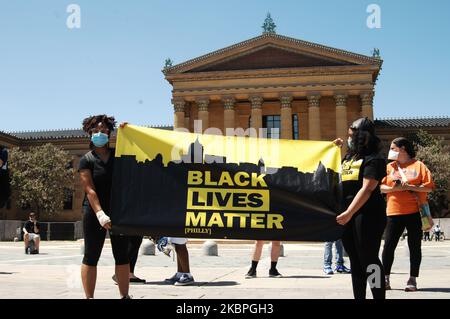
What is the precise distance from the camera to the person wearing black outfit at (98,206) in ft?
17.2

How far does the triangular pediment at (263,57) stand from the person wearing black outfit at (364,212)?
166ft

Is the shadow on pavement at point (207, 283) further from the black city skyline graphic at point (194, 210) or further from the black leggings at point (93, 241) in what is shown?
the black leggings at point (93, 241)

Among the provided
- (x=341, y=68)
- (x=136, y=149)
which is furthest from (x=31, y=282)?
(x=341, y=68)

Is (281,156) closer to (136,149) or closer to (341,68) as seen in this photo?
(136,149)

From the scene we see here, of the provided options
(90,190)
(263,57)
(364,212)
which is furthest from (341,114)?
(90,190)

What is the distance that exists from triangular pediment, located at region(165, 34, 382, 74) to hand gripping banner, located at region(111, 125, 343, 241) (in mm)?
50009

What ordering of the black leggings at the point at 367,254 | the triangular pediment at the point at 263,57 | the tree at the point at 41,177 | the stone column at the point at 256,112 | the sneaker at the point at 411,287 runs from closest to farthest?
the black leggings at the point at 367,254, the sneaker at the point at 411,287, the tree at the point at 41,177, the triangular pediment at the point at 263,57, the stone column at the point at 256,112

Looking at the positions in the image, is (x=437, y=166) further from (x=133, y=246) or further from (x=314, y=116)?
(x=133, y=246)

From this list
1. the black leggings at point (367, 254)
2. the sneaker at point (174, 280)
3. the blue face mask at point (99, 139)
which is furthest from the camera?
the sneaker at point (174, 280)

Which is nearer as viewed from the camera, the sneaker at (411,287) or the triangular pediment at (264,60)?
the sneaker at (411,287)

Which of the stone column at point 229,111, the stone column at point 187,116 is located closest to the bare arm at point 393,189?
the stone column at point 229,111

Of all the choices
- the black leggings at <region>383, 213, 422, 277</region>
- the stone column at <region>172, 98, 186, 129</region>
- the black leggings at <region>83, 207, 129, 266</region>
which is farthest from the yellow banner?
the stone column at <region>172, 98, 186, 129</region>

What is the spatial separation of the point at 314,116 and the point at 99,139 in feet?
164

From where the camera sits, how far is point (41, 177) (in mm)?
52531
